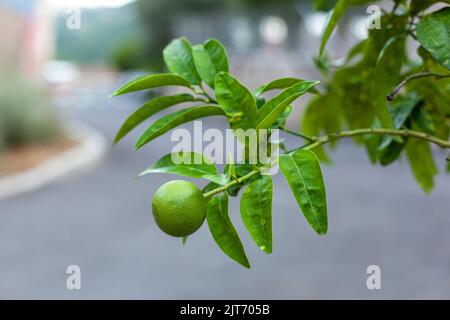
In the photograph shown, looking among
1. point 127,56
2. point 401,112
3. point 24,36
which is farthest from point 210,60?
point 127,56

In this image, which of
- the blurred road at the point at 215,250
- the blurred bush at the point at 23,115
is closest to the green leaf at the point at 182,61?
the blurred road at the point at 215,250

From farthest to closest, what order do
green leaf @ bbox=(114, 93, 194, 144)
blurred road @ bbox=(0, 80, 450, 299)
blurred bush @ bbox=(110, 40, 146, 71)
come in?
blurred bush @ bbox=(110, 40, 146, 71), blurred road @ bbox=(0, 80, 450, 299), green leaf @ bbox=(114, 93, 194, 144)

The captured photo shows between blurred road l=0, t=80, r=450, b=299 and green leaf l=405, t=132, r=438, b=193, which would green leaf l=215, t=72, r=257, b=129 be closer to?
green leaf l=405, t=132, r=438, b=193

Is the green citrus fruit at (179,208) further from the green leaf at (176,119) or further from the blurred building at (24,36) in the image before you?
the blurred building at (24,36)

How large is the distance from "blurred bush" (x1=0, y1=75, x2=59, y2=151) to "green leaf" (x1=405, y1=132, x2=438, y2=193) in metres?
5.29

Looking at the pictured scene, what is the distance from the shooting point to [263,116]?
510 mm

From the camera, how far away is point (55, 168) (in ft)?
17.2

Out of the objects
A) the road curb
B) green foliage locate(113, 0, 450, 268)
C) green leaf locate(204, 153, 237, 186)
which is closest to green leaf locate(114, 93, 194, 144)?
green foliage locate(113, 0, 450, 268)

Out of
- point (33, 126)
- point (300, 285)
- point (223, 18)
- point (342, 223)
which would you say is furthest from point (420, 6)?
point (223, 18)

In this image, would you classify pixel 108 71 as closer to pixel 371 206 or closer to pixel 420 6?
pixel 371 206

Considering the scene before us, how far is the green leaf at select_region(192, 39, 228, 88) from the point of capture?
1.94 feet

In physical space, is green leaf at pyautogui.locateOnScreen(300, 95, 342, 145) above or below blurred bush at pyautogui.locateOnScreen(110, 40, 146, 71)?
below

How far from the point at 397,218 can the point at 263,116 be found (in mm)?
3673

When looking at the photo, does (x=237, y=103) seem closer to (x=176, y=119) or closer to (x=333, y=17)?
(x=176, y=119)
